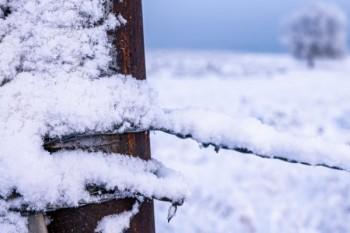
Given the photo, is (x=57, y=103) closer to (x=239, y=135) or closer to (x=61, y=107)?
(x=61, y=107)

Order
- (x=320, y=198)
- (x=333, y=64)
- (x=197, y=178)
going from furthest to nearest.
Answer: (x=333, y=64) → (x=197, y=178) → (x=320, y=198)

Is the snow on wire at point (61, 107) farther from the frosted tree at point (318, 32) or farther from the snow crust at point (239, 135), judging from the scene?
the frosted tree at point (318, 32)

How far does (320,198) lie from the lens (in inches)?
163

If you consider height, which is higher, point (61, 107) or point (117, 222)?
point (61, 107)

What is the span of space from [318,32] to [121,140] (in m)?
39.7

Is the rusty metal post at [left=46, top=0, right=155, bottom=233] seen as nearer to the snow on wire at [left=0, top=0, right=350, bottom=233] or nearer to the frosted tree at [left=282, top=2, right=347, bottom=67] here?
the snow on wire at [left=0, top=0, right=350, bottom=233]

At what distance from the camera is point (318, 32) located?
3772 cm

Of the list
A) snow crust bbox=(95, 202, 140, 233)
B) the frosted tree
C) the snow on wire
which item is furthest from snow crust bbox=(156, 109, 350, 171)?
the frosted tree

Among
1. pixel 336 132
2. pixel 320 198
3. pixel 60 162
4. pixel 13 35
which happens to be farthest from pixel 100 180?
pixel 336 132

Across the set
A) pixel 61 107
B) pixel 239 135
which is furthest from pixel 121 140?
pixel 239 135

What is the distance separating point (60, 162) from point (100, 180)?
0.09 m

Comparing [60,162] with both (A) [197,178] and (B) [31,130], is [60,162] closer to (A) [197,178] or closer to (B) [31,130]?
(B) [31,130]

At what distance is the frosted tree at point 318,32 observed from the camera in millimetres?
37594

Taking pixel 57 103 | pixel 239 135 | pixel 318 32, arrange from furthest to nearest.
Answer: pixel 318 32, pixel 239 135, pixel 57 103
